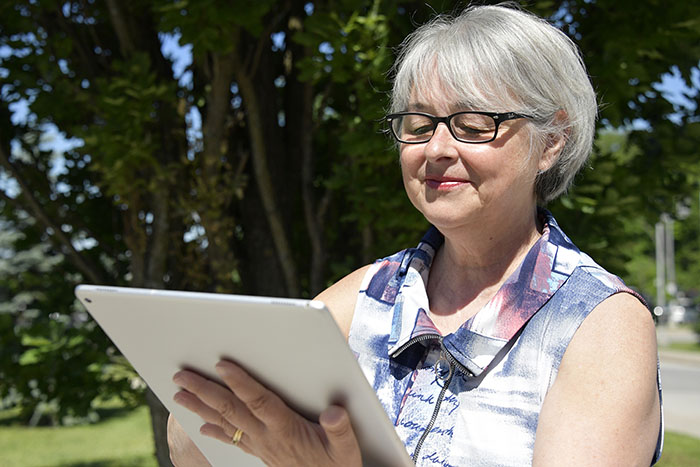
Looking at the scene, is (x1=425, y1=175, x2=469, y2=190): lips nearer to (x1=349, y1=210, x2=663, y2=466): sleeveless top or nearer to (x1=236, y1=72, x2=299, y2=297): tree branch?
(x1=349, y1=210, x2=663, y2=466): sleeveless top

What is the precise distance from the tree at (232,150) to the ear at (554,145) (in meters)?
1.28

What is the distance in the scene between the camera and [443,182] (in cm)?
147

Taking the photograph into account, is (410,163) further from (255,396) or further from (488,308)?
(255,396)

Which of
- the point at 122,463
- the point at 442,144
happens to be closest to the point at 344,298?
the point at 442,144

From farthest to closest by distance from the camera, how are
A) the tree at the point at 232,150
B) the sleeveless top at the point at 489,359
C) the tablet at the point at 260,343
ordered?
the tree at the point at 232,150, the sleeveless top at the point at 489,359, the tablet at the point at 260,343

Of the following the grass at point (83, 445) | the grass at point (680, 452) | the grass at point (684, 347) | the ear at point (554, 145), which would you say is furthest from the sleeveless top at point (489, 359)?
the grass at point (684, 347)

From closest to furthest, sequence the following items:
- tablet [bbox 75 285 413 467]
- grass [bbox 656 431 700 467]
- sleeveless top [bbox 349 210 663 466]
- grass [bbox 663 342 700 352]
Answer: tablet [bbox 75 285 413 467]
sleeveless top [bbox 349 210 663 466]
grass [bbox 656 431 700 467]
grass [bbox 663 342 700 352]

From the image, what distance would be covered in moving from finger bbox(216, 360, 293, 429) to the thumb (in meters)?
0.07

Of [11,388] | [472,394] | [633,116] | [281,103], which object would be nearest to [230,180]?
[281,103]

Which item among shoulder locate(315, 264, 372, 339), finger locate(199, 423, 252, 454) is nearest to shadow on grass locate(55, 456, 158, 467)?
shoulder locate(315, 264, 372, 339)

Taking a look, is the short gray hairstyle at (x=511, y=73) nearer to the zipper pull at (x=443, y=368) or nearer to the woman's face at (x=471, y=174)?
the woman's face at (x=471, y=174)

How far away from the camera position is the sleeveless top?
4.27ft

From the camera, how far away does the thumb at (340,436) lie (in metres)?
1.19

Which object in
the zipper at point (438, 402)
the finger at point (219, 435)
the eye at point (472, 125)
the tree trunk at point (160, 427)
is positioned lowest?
the tree trunk at point (160, 427)
